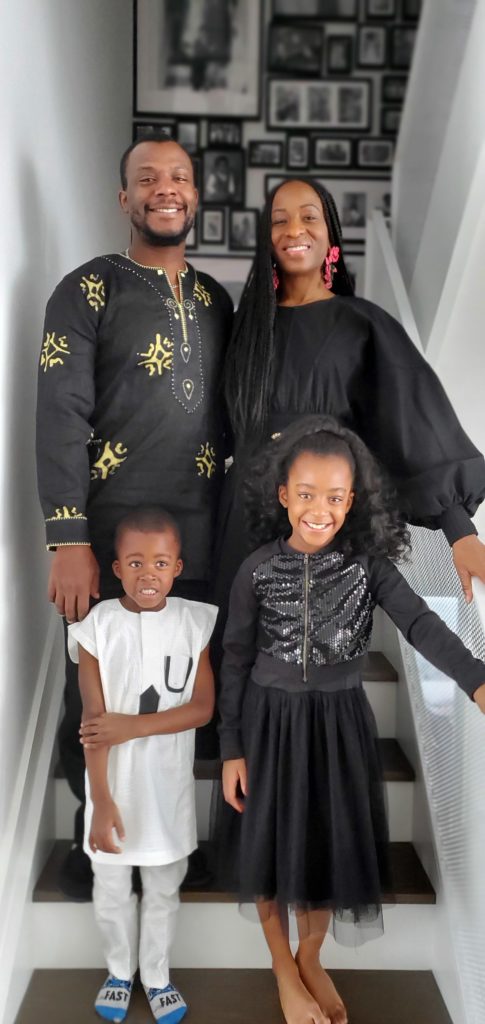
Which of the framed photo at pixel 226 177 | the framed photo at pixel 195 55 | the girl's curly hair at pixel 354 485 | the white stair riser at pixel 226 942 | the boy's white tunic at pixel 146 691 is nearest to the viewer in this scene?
the girl's curly hair at pixel 354 485

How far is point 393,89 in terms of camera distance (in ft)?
11.4

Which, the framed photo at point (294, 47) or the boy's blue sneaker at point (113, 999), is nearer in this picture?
the boy's blue sneaker at point (113, 999)

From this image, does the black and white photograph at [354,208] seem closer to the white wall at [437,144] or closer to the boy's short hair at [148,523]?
the white wall at [437,144]

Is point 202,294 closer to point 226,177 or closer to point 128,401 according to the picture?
point 128,401

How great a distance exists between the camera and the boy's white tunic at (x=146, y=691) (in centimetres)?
157

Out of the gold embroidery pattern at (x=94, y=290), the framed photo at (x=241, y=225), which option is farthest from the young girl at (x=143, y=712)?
the framed photo at (x=241, y=225)

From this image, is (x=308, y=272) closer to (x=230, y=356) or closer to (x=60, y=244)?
(x=230, y=356)

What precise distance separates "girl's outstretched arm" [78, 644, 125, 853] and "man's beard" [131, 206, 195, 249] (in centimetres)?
75

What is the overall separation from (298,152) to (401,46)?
54 cm

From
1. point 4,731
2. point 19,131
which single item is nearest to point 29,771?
point 4,731

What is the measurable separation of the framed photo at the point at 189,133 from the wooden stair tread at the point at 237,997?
280 cm

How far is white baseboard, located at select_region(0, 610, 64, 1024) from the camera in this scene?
164 centimetres

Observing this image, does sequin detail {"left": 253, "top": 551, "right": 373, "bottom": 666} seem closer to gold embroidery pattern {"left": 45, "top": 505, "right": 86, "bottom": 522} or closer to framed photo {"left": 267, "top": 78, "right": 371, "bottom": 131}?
gold embroidery pattern {"left": 45, "top": 505, "right": 86, "bottom": 522}

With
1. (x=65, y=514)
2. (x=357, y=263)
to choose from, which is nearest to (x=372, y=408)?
(x=65, y=514)
